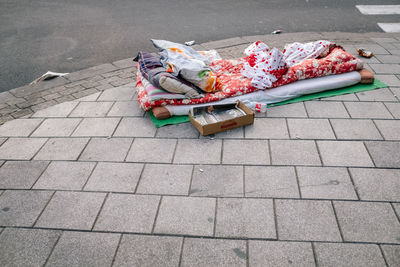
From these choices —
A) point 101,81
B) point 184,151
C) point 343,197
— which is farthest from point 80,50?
point 343,197

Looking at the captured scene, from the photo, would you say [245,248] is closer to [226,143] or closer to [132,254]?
[132,254]

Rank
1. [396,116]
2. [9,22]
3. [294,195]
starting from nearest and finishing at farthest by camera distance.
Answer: [294,195]
[396,116]
[9,22]

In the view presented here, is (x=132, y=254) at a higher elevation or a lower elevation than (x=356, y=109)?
higher

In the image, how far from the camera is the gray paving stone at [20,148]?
11.3ft

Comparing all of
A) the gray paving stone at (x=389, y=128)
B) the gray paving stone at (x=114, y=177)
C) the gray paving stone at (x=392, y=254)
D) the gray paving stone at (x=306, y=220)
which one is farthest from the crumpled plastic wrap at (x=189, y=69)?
the gray paving stone at (x=392, y=254)

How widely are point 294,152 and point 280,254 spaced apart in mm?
1260

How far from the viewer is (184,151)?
3.31 metres

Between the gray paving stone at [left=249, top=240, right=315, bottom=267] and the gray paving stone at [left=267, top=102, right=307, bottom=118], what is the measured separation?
1.92 metres

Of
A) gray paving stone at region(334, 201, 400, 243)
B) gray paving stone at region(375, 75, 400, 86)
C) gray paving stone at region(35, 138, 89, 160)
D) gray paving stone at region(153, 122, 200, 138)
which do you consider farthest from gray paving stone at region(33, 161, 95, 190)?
gray paving stone at region(375, 75, 400, 86)

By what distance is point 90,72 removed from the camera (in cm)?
529

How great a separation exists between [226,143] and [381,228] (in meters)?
1.64

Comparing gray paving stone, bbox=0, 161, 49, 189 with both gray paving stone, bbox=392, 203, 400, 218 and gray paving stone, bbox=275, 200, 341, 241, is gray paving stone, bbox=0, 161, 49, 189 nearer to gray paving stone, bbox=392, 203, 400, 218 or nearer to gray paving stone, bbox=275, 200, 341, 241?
gray paving stone, bbox=275, 200, 341, 241

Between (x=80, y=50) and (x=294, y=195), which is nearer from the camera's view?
(x=294, y=195)

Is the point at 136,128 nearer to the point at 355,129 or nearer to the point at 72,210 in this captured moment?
the point at 72,210
